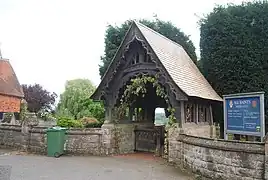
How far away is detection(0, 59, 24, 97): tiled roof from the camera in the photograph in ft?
118

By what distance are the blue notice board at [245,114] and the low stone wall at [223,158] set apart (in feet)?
4.81

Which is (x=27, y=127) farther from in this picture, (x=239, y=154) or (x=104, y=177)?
(x=239, y=154)

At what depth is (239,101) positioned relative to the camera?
10484 millimetres

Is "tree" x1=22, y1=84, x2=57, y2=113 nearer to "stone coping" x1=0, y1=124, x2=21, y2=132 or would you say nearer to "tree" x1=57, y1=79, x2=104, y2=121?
"tree" x1=57, y1=79, x2=104, y2=121

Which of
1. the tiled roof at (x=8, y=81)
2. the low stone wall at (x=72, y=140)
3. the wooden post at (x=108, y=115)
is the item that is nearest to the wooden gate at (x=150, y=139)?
the wooden post at (x=108, y=115)

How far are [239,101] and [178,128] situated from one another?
2.97 meters

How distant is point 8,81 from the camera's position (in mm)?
38000

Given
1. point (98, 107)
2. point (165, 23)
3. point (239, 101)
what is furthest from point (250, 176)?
point (98, 107)

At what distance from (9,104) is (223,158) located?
1260 inches

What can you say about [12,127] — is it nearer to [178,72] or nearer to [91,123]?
[91,123]

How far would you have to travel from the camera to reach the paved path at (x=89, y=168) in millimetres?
9820

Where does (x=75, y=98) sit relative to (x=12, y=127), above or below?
above

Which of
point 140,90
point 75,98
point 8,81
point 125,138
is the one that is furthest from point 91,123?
point 75,98

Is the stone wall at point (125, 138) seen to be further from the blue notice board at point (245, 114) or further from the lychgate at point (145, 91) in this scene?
the blue notice board at point (245, 114)
